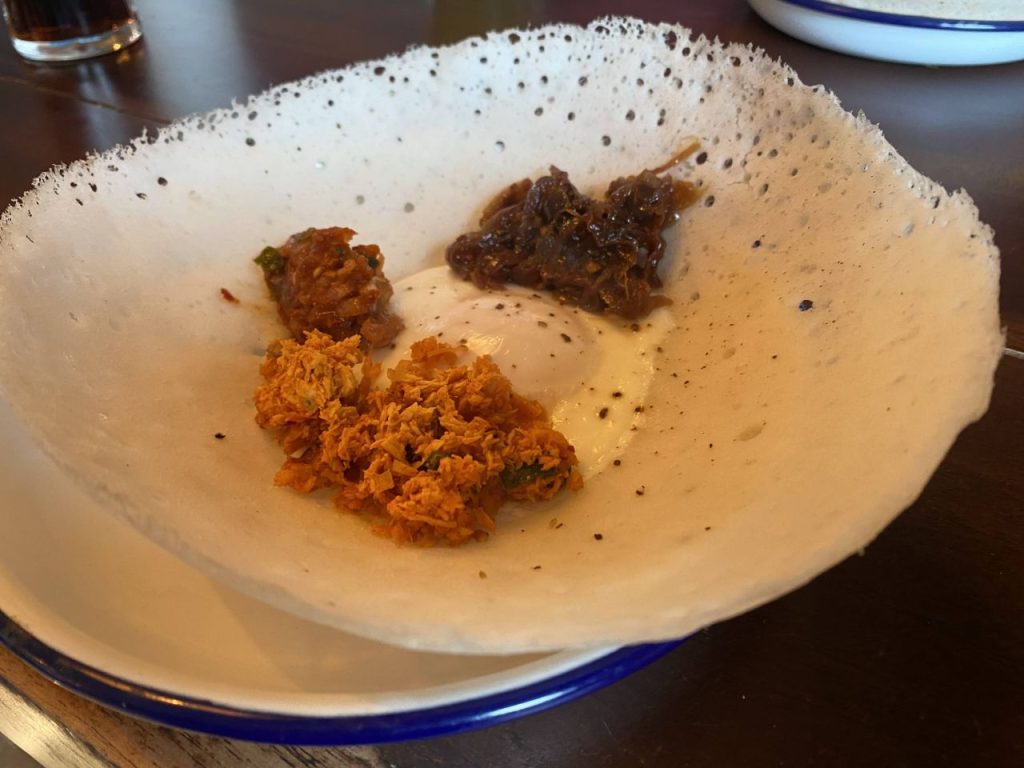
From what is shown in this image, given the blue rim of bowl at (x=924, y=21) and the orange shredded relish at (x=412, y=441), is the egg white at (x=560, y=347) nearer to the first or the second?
the orange shredded relish at (x=412, y=441)

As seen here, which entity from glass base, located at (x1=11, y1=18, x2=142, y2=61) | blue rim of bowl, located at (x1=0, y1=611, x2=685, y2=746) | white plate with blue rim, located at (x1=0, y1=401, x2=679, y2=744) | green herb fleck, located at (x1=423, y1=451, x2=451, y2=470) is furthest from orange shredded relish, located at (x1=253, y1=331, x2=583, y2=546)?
glass base, located at (x1=11, y1=18, x2=142, y2=61)

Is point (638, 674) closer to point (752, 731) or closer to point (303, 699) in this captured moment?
point (752, 731)

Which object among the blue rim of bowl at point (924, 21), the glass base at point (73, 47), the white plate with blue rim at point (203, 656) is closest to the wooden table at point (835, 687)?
the white plate with blue rim at point (203, 656)

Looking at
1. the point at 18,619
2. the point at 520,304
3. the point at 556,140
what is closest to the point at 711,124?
the point at 556,140

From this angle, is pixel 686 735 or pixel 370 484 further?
pixel 370 484

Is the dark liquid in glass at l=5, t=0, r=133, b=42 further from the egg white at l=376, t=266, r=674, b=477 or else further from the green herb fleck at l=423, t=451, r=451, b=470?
the green herb fleck at l=423, t=451, r=451, b=470

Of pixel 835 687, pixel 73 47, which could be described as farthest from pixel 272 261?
pixel 73 47

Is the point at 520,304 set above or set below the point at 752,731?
above
